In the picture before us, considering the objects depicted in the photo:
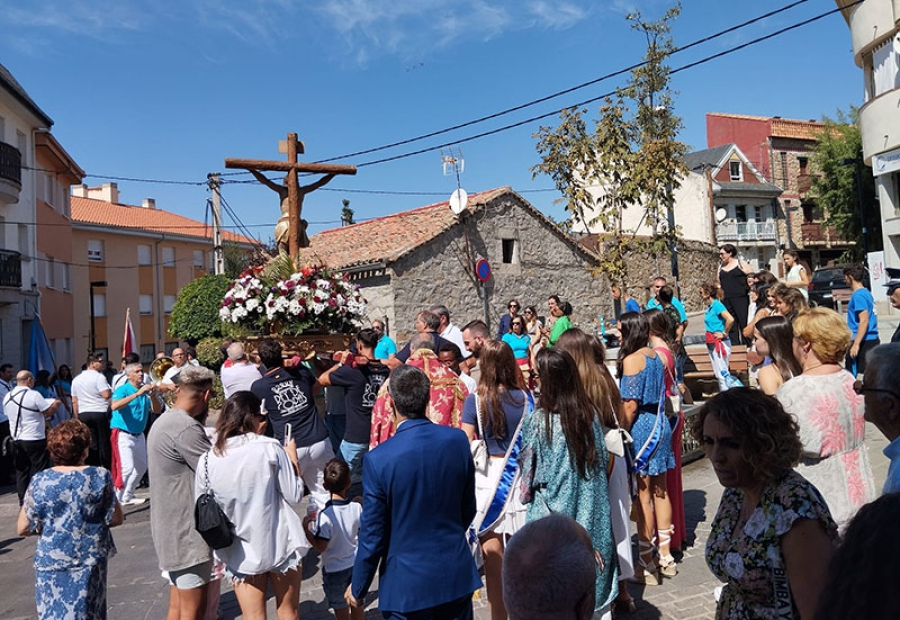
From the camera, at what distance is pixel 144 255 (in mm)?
40094

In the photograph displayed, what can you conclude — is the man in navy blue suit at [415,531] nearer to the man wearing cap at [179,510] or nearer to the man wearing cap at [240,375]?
the man wearing cap at [179,510]

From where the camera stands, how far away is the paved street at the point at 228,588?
4.92 m

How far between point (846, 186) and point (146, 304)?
37455 mm

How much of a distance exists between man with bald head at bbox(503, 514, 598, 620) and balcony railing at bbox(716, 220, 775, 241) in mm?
44990

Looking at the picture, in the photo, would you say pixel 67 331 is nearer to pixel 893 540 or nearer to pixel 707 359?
pixel 707 359

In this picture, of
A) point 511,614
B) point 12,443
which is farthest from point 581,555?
point 12,443

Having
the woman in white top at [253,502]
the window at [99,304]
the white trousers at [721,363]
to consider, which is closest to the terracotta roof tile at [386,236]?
the white trousers at [721,363]

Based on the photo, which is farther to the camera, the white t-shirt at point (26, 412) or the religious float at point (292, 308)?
the white t-shirt at point (26, 412)

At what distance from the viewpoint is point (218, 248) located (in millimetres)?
22953

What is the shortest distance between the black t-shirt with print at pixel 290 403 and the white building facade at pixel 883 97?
18815 millimetres

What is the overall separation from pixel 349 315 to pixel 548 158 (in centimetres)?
1115

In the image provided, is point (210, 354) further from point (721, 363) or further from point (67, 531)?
point (67, 531)

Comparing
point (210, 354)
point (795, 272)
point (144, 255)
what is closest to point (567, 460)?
point (795, 272)

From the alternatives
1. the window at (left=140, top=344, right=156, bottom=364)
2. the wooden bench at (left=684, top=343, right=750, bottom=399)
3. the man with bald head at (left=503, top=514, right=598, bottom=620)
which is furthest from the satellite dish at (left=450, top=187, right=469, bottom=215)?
the window at (left=140, top=344, right=156, bottom=364)
